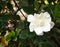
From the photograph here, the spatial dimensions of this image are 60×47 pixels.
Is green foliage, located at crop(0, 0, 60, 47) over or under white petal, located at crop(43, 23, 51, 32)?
under

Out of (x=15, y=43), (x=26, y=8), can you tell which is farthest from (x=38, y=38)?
(x=15, y=43)

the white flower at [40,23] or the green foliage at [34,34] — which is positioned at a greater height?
the white flower at [40,23]

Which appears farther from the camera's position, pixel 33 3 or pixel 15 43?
pixel 15 43

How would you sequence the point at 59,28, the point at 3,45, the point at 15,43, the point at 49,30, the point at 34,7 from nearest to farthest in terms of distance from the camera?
1. the point at 49,30
2. the point at 59,28
3. the point at 34,7
4. the point at 15,43
5. the point at 3,45

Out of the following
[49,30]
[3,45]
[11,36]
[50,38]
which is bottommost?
[3,45]

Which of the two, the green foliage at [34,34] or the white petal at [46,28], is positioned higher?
the white petal at [46,28]

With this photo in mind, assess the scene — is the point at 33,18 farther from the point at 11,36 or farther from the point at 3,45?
the point at 3,45

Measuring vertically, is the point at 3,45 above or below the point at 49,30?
below

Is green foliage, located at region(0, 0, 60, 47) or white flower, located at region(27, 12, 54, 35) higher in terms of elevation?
white flower, located at region(27, 12, 54, 35)
